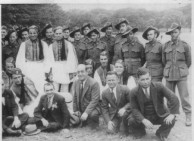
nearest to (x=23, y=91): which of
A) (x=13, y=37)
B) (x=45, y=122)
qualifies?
(x=45, y=122)

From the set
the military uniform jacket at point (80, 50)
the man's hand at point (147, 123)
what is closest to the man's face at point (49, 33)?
the military uniform jacket at point (80, 50)

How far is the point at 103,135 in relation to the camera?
17.3 feet

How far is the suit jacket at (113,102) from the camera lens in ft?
17.1

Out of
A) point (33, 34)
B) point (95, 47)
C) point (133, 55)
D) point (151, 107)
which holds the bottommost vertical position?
point (151, 107)

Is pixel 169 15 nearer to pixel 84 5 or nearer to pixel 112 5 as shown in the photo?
pixel 112 5

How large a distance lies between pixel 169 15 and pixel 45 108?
7.36ft

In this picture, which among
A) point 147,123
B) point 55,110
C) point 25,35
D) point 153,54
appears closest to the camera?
point 147,123

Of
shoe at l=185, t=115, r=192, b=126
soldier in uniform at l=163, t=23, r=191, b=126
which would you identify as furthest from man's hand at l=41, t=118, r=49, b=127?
shoe at l=185, t=115, r=192, b=126

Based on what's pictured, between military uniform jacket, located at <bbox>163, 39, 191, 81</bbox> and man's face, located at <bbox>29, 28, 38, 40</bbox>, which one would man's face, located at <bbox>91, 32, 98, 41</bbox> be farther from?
military uniform jacket, located at <bbox>163, 39, 191, 81</bbox>

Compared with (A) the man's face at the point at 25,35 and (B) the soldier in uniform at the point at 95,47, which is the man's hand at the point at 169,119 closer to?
(B) the soldier in uniform at the point at 95,47

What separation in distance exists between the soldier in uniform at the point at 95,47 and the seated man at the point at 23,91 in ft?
3.16

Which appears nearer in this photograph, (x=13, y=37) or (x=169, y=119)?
(x=169, y=119)

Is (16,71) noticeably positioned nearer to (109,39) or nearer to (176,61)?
(109,39)

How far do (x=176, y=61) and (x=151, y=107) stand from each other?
75 centimetres
